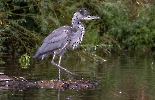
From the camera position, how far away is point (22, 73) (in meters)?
15.5

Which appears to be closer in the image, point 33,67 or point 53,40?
point 53,40

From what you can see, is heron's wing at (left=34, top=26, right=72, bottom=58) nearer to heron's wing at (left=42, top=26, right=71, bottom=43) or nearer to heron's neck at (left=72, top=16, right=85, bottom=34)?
heron's wing at (left=42, top=26, right=71, bottom=43)

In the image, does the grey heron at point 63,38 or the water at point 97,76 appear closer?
the water at point 97,76

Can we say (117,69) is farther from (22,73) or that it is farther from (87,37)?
(87,37)

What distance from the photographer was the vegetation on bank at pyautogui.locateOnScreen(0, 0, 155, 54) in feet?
64.2

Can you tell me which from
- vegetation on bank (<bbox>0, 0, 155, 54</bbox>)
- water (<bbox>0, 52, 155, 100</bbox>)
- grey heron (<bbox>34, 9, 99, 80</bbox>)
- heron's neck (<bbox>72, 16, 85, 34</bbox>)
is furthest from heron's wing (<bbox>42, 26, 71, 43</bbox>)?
vegetation on bank (<bbox>0, 0, 155, 54</bbox>)

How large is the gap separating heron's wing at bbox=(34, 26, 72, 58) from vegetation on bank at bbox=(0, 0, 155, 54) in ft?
13.7

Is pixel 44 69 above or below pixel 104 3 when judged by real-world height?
below

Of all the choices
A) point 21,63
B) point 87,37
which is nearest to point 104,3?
point 87,37

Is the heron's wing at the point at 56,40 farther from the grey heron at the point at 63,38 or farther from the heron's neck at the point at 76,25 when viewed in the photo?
the heron's neck at the point at 76,25

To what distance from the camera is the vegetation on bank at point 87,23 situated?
19562 millimetres

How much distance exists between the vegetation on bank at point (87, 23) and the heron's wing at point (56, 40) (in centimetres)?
417

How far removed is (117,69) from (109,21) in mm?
9501

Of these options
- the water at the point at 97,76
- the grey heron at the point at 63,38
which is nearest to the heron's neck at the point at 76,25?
the grey heron at the point at 63,38
